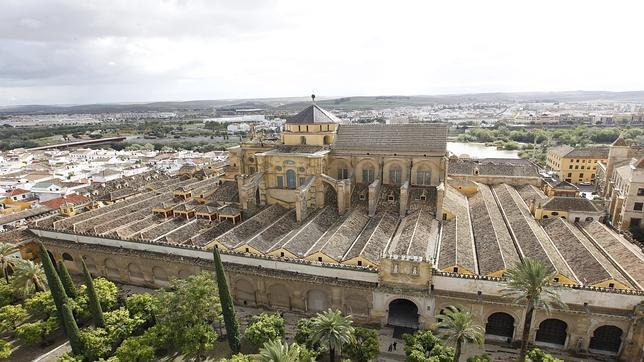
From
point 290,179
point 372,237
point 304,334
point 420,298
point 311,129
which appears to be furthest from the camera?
point 311,129

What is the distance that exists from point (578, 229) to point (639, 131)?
145m

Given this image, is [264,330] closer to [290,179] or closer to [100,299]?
[100,299]

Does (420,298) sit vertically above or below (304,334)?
above

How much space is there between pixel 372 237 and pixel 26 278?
32534 mm

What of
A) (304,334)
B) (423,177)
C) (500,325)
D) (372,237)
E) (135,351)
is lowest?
(500,325)

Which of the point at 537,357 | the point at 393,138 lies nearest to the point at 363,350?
the point at 537,357

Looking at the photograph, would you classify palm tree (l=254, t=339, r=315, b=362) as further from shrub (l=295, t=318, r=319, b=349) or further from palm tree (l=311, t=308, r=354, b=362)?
shrub (l=295, t=318, r=319, b=349)

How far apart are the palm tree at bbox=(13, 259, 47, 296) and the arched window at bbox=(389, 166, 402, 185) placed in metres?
38.8

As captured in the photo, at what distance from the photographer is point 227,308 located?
27859mm

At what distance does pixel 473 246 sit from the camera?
35.9 meters

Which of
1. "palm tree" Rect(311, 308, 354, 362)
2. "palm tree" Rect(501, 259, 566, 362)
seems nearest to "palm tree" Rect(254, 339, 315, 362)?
"palm tree" Rect(311, 308, 354, 362)

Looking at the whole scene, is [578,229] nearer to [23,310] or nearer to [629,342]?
[629,342]

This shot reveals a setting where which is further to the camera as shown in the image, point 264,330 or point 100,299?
point 100,299

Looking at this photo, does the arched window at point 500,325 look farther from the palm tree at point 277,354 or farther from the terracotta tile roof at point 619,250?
the palm tree at point 277,354
